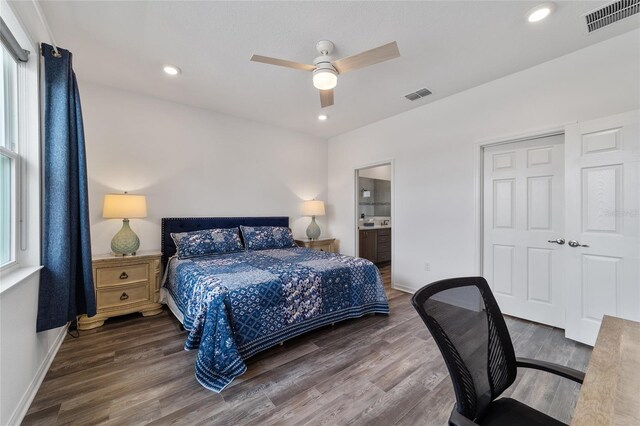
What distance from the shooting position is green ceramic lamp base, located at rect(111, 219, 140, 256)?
9.70ft

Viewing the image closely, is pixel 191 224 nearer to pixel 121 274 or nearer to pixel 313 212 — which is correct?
pixel 121 274

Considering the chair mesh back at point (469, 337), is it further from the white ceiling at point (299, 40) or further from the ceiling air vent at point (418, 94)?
the ceiling air vent at point (418, 94)

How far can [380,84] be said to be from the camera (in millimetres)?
3070

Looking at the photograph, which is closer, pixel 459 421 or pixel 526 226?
pixel 459 421

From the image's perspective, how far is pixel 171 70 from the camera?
9.12ft

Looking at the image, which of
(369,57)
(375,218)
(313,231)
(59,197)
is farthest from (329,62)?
(375,218)

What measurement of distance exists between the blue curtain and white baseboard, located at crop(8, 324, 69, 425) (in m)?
0.33

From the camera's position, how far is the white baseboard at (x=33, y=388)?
4.93ft

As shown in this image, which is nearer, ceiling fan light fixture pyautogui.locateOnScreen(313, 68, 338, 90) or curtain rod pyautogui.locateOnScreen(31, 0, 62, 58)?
curtain rod pyautogui.locateOnScreen(31, 0, 62, 58)

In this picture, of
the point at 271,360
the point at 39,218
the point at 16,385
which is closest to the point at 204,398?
the point at 271,360

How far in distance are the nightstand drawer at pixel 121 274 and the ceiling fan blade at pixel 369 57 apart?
2958 millimetres

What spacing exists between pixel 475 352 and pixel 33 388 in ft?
8.63

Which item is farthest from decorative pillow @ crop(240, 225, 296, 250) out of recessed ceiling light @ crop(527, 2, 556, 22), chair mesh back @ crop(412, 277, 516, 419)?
recessed ceiling light @ crop(527, 2, 556, 22)

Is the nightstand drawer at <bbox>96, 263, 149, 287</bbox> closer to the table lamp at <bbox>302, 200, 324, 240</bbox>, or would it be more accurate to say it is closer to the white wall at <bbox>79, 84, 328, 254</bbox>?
the white wall at <bbox>79, 84, 328, 254</bbox>
